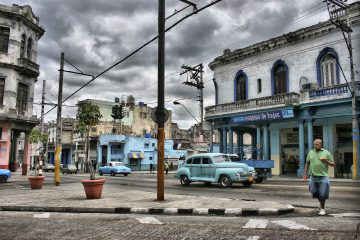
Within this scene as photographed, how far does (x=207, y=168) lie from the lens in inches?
728

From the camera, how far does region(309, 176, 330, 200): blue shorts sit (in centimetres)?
823

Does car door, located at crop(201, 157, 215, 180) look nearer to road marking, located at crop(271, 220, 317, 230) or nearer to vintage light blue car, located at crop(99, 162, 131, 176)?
road marking, located at crop(271, 220, 317, 230)

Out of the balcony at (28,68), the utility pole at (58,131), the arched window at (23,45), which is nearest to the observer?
the utility pole at (58,131)

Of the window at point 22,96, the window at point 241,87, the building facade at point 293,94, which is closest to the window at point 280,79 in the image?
the building facade at point 293,94

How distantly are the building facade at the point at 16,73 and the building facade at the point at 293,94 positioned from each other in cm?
1631

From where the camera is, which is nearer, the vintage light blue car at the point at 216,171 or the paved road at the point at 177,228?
the paved road at the point at 177,228

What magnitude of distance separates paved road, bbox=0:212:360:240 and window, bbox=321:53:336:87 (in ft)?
68.2

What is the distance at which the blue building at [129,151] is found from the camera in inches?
2245

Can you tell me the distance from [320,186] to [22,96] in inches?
1135

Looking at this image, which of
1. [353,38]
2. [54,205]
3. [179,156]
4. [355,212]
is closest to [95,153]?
[179,156]

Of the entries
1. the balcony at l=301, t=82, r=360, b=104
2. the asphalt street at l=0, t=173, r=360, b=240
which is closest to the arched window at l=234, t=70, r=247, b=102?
the balcony at l=301, t=82, r=360, b=104

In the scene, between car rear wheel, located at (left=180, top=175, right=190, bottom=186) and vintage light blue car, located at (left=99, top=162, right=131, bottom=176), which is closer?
car rear wheel, located at (left=180, top=175, right=190, bottom=186)

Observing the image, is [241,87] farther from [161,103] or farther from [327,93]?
[161,103]

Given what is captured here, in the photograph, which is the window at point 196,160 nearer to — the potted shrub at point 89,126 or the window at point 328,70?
the potted shrub at point 89,126
